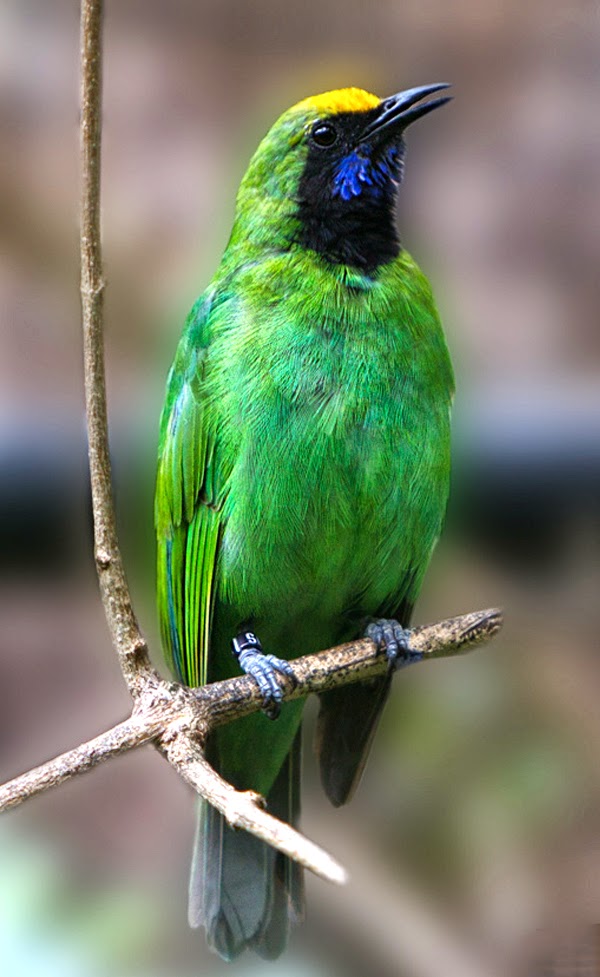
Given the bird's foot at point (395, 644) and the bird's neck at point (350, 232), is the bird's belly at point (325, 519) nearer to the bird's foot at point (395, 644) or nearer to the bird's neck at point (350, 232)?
the bird's foot at point (395, 644)

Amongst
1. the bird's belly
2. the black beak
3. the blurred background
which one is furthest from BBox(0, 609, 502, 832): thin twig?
the black beak

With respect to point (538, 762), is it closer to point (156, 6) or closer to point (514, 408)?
point (514, 408)

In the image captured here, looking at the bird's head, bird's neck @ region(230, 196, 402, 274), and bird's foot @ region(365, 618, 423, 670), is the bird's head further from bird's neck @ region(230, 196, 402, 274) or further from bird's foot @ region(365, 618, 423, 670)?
bird's foot @ region(365, 618, 423, 670)

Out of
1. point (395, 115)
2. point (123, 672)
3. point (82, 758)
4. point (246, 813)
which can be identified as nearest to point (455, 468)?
point (395, 115)

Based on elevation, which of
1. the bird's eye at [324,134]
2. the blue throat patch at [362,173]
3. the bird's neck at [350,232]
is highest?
the bird's eye at [324,134]

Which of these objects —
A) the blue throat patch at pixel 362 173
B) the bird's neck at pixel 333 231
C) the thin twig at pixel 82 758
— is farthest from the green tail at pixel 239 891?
the blue throat patch at pixel 362 173

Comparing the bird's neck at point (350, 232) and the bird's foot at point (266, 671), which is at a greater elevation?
the bird's neck at point (350, 232)

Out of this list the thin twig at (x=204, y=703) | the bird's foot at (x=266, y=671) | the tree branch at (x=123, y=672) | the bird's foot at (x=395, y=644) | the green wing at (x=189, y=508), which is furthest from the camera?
the green wing at (x=189, y=508)
